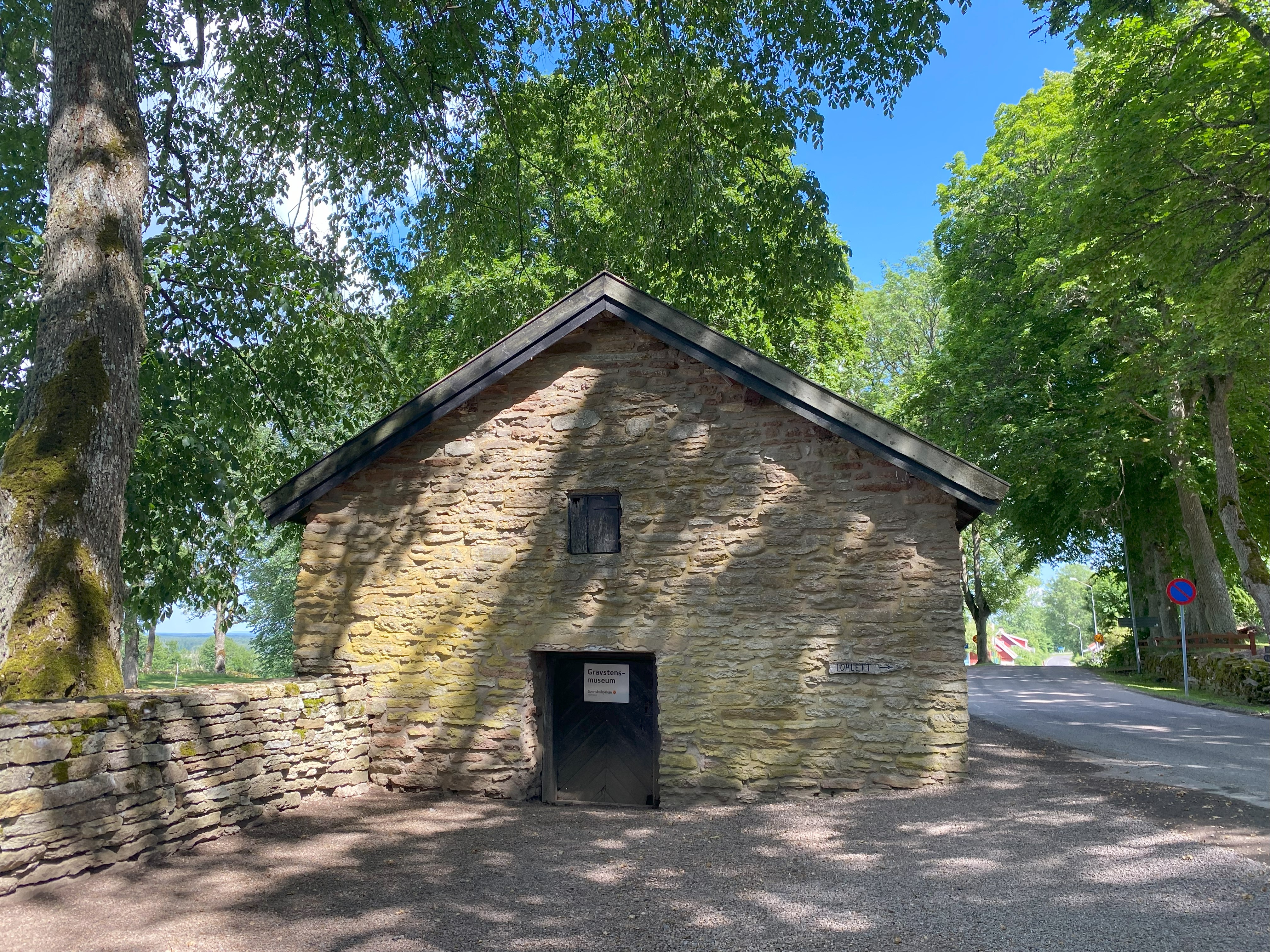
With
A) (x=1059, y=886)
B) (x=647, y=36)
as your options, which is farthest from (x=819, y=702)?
(x=647, y=36)

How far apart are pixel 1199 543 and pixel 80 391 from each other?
75.8 ft

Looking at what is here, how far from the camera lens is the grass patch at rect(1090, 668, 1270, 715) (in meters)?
16.2

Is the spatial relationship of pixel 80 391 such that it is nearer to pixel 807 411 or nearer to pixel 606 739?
pixel 606 739

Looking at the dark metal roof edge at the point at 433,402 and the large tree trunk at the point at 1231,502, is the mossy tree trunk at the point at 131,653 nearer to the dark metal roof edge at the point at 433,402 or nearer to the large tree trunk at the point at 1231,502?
the dark metal roof edge at the point at 433,402

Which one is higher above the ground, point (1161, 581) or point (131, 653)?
point (1161, 581)

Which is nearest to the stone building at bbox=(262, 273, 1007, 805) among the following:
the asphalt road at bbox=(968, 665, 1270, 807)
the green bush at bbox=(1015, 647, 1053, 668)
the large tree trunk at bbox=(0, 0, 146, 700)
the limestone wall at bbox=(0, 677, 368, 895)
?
the limestone wall at bbox=(0, 677, 368, 895)

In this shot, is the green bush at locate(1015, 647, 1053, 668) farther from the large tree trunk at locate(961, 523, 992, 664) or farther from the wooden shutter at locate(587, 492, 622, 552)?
the wooden shutter at locate(587, 492, 622, 552)

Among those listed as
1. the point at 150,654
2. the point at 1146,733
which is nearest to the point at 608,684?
the point at 1146,733

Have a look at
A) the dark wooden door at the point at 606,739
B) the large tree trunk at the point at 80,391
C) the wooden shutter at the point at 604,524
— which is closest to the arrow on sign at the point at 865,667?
the dark wooden door at the point at 606,739

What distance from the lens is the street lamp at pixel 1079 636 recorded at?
104 meters

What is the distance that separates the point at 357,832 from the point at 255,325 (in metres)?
8.37

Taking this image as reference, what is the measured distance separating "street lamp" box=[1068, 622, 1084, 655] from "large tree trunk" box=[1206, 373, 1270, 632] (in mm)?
84873

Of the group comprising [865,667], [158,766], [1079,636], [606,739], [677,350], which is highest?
[677,350]

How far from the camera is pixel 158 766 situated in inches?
261
